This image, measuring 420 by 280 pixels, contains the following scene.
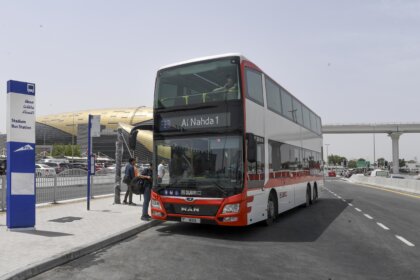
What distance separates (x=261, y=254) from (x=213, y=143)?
112 inches

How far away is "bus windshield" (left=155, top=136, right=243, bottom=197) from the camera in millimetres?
8984

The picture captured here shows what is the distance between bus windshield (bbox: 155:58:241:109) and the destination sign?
33 cm

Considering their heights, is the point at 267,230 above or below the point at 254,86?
below

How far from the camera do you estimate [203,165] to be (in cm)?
920

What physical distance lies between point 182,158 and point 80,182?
962 centimetres

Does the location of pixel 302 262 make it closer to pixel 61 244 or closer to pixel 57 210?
pixel 61 244

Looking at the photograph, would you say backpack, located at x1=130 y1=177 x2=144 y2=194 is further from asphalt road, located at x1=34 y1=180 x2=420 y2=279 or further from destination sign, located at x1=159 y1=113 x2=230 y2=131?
destination sign, located at x1=159 y1=113 x2=230 y2=131

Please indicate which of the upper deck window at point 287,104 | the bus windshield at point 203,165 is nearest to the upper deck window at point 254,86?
the bus windshield at point 203,165

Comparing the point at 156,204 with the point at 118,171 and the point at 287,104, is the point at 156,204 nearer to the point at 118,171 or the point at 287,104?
the point at 287,104

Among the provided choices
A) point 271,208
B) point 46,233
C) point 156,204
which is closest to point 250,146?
point 156,204

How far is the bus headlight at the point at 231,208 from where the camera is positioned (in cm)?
884

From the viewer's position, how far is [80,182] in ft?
57.9

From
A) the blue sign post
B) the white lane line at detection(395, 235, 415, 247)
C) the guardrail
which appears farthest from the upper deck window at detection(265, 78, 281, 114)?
the guardrail

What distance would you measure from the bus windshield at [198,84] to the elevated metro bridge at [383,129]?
78.1 meters
